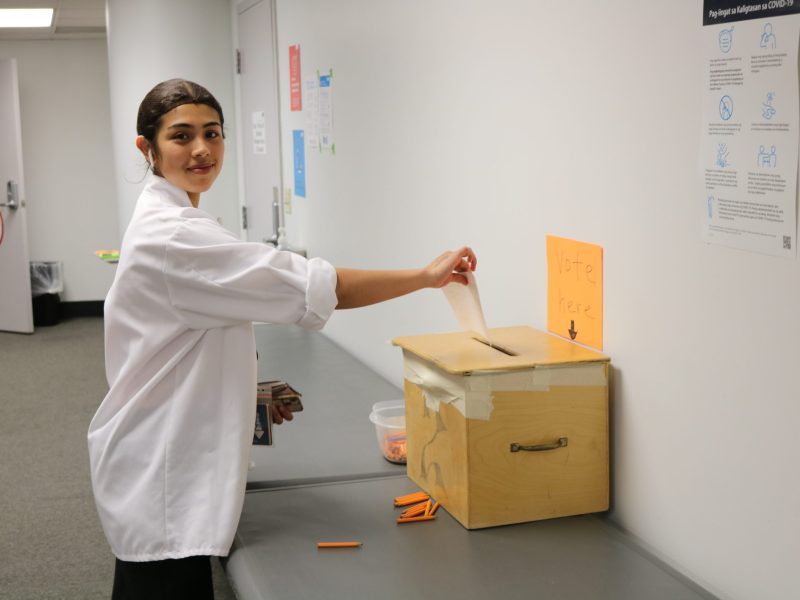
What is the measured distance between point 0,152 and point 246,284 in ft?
18.6

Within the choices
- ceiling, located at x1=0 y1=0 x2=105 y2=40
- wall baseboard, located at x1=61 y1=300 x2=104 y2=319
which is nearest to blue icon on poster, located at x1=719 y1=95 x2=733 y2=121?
ceiling, located at x1=0 y1=0 x2=105 y2=40

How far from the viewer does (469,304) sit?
72.0 inches

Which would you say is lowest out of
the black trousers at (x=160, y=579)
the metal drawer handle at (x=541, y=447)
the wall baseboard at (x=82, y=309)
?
the wall baseboard at (x=82, y=309)

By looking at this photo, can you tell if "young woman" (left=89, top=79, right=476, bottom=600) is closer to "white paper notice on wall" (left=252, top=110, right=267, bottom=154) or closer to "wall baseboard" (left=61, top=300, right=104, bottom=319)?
"white paper notice on wall" (left=252, top=110, right=267, bottom=154)

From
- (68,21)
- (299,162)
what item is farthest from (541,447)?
(68,21)

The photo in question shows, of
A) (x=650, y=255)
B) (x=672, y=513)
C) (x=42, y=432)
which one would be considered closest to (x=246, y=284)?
(x=650, y=255)

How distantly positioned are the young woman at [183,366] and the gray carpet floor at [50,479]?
128cm

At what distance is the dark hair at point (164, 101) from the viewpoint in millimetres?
1749

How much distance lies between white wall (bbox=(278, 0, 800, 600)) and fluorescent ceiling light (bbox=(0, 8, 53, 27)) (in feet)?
13.6

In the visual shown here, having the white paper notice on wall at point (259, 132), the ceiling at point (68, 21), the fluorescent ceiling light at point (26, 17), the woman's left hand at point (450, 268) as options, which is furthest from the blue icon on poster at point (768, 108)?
the fluorescent ceiling light at point (26, 17)

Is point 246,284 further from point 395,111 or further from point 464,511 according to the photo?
point 395,111

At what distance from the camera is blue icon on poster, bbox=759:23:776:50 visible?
134cm

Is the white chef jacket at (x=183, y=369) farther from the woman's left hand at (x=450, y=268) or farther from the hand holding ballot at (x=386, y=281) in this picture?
the woman's left hand at (x=450, y=268)

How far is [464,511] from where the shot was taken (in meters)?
1.74
